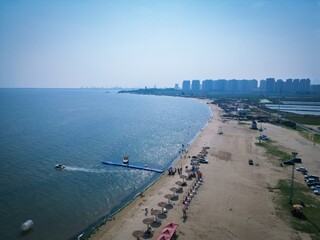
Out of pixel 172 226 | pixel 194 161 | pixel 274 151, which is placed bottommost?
pixel 274 151

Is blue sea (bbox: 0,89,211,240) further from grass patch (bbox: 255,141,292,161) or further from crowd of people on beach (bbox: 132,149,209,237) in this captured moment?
grass patch (bbox: 255,141,292,161)

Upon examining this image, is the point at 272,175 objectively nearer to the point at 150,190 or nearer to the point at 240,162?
the point at 240,162

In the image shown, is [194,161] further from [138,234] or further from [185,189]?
[138,234]

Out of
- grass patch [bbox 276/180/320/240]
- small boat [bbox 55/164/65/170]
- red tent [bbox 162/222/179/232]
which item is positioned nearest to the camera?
red tent [bbox 162/222/179/232]

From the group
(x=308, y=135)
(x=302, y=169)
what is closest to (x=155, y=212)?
(x=302, y=169)

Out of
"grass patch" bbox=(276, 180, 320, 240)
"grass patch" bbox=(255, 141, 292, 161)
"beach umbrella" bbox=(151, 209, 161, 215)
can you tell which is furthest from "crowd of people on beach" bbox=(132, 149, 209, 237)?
"grass patch" bbox=(255, 141, 292, 161)

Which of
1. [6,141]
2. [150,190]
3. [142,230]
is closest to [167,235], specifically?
[142,230]
